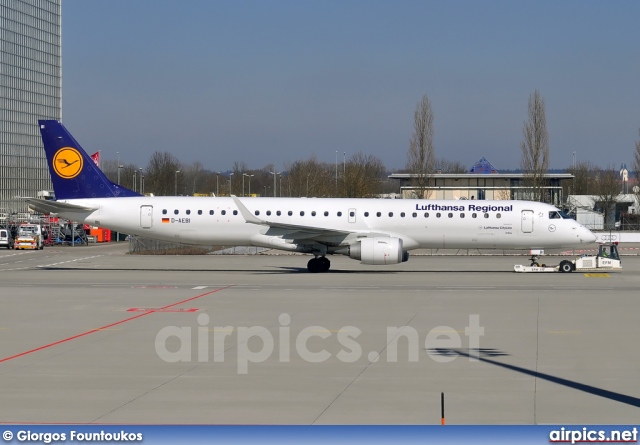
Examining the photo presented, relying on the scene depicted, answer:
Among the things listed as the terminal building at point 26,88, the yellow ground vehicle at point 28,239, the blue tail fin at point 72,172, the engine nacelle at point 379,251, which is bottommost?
the yellow ground vehicle at point 28,239

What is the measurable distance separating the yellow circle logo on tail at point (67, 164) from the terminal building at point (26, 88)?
267ft

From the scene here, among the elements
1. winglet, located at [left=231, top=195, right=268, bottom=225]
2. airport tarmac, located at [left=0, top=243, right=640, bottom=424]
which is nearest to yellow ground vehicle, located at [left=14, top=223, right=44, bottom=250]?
winglet, located at [left=231, top=195, right=268, bottom=225]

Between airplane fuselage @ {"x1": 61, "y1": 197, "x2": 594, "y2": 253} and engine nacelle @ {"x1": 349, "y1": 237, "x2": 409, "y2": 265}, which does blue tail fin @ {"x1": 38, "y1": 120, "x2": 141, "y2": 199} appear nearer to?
airplane fuselage @ {"x1": 61, "y1": 197, "x2": 594, "y2": 253}

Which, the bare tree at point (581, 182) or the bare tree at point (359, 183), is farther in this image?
the bare tree at point (581, 182)

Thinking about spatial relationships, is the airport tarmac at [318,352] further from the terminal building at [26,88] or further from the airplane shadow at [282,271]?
the terminal building at [26,88]

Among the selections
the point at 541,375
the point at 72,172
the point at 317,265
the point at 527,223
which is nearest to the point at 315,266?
the point at 317,265

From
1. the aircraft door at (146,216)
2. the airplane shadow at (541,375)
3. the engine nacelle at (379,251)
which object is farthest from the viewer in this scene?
the aircraft door at (146,216)

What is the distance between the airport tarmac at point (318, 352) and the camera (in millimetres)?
11609

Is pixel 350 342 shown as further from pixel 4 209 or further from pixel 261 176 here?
pixel 261 176

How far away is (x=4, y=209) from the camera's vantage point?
117125 millimetres

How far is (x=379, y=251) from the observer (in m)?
35.2

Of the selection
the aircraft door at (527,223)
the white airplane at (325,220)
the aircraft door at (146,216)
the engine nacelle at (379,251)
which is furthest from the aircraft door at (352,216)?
the aircraft door at (146,216)

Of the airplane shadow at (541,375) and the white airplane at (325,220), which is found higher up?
the white airplane at (325,220)

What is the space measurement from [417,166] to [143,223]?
45434 mm
